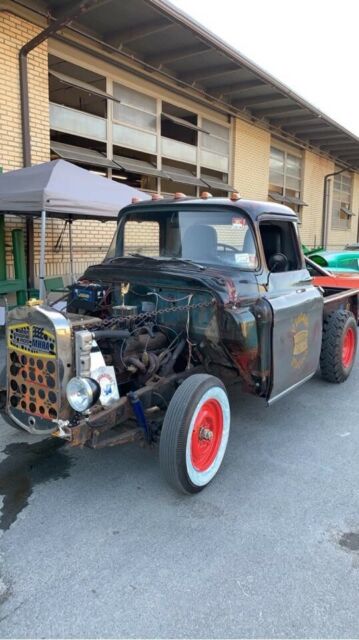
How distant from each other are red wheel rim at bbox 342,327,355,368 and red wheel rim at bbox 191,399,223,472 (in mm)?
2890

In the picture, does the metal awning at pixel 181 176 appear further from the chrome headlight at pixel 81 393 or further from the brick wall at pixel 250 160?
the chrome headlight at pixel 81 393

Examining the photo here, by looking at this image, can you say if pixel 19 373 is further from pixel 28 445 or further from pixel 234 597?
pixel 234 597

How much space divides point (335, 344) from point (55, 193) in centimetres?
402

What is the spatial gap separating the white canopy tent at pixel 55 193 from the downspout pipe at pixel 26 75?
31.8 inches

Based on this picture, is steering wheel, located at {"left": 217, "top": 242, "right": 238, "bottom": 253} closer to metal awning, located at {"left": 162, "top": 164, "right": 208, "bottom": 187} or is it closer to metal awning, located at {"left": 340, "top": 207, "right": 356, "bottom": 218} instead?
metal awning, located at {"left": 162, "top": 164, "right": 208, "bottom": 187}

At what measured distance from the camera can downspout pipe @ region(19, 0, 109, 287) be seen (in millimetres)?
7152

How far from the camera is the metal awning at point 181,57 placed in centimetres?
819

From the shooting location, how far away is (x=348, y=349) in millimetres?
6117

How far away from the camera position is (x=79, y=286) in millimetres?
4422

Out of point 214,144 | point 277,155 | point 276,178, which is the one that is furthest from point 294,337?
point 277,155

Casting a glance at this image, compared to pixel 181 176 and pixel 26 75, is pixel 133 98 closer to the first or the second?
pixel 181 176

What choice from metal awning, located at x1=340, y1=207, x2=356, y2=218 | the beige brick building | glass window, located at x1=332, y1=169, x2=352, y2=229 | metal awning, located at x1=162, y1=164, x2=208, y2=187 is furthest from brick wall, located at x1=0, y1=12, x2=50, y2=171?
metal awning, located at x1=340, y1=207, x2=356, y2=218

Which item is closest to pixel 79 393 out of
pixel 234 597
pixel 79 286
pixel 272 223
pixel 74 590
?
pixel 74 590

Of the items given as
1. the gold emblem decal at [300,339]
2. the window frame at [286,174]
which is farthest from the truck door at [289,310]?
the window frame at [286,174]
